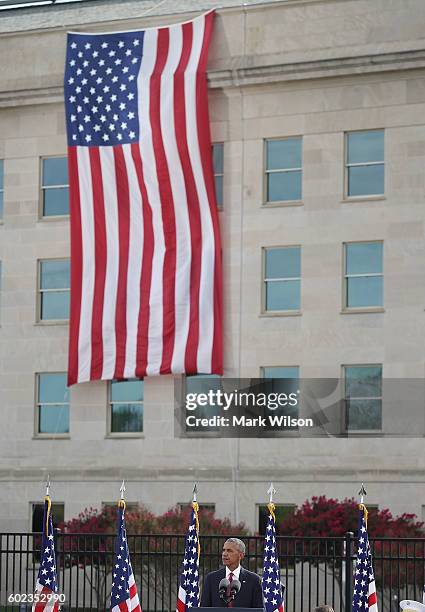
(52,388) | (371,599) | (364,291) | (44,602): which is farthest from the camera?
(52,388)


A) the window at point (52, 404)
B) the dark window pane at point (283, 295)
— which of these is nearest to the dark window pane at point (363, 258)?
the dark window pane at point (283, 295)

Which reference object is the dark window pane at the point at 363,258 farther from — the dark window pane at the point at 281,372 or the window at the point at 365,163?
the dark window pane at the point at 281,372

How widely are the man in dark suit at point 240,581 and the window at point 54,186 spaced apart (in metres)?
29.6

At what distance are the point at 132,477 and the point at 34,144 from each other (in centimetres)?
1197

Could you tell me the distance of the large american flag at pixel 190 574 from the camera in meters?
24.5

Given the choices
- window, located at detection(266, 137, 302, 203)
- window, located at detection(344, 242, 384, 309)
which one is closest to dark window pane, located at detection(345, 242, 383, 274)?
window, located at detection(344, 242, 384, 309)

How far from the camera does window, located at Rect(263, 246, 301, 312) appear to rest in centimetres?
4322

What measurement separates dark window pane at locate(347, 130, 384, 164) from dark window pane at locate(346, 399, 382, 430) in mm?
7663

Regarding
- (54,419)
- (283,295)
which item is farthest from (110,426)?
(283,295)

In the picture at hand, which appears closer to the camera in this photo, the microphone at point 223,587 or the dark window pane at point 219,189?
the microphone at point 223,587

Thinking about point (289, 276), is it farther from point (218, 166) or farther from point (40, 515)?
point (40, 515)

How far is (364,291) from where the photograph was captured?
139 feet

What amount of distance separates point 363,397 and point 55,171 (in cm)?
1332

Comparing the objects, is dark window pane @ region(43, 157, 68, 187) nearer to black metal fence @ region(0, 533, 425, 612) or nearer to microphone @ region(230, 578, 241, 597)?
black metal fence @ region(0, 533, 425, 612)
